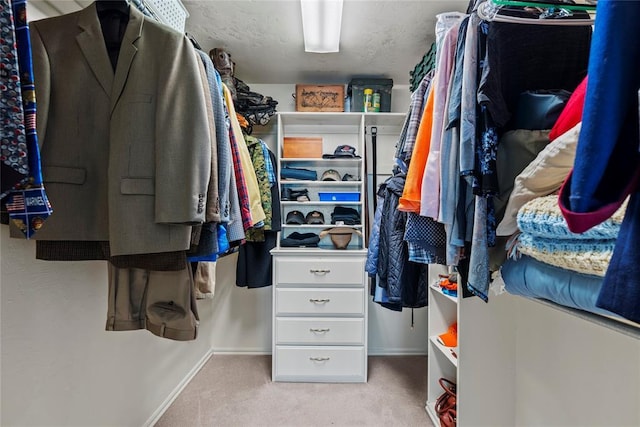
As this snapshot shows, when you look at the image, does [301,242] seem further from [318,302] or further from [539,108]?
[539,108]

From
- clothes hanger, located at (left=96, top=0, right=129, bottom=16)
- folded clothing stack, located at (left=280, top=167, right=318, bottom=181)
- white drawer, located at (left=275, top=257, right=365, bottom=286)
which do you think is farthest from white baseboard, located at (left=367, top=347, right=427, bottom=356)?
clothes hanger, located at (left=96, top=0, right=129, bottom=16)

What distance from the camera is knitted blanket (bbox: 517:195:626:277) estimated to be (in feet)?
1.78

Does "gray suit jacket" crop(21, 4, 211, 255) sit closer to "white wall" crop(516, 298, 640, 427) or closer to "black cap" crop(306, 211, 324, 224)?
"white wall" crop(516, 298, 640, 427)

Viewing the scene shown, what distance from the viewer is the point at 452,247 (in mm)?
948

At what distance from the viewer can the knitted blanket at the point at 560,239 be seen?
21.3 inches

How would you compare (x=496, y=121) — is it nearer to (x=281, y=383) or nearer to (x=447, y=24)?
(x=447, y=24)

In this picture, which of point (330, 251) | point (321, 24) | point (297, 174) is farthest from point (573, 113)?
point (297, 174)

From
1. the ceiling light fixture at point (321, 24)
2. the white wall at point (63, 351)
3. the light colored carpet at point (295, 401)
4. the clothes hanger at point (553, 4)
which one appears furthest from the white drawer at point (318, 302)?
the clothes hanger at point (553, 4)

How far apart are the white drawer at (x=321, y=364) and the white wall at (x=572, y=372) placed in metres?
0.90

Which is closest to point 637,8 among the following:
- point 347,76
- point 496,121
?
point 496,121

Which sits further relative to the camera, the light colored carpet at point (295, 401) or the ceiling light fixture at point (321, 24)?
the light colored carpet at point (295, 401)

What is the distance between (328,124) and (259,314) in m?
1.64

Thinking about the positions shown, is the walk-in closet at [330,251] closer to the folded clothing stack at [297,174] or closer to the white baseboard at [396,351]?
the folded clothing stack at [297,174]

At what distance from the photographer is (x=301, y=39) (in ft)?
6.18
